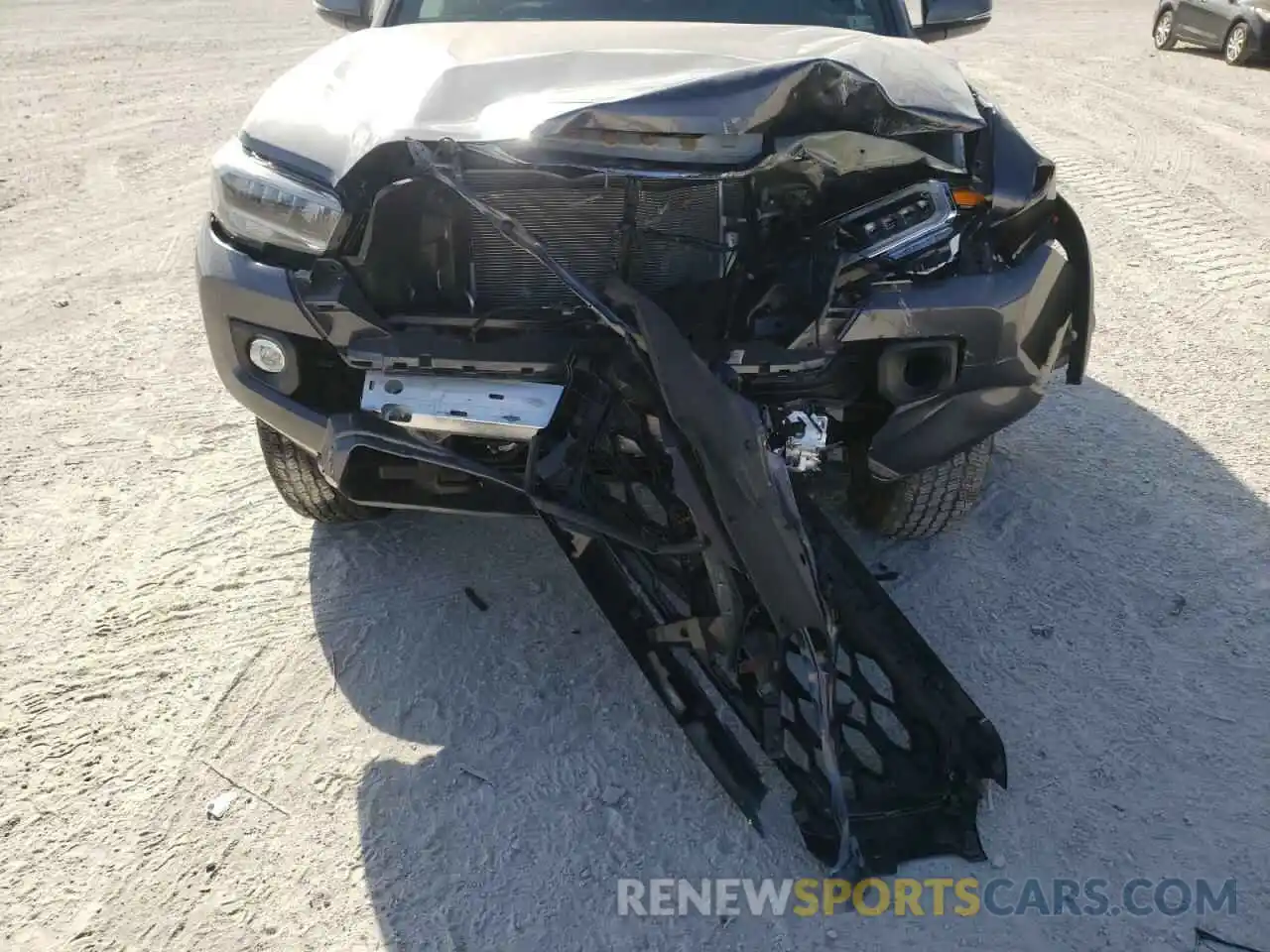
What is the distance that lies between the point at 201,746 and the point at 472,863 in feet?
2.58

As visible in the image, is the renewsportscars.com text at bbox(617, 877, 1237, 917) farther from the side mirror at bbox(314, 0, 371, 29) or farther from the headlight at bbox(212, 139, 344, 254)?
the side mirror at bbox(314, 0, 371, 29)

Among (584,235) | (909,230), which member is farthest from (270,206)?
(909,230)

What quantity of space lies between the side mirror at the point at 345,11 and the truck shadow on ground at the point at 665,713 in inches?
80.7

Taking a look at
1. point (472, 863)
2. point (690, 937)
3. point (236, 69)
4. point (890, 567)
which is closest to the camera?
point (690, 937)

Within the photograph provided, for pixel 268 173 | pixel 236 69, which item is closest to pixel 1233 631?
pixel 268 173

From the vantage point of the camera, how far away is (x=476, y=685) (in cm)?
277

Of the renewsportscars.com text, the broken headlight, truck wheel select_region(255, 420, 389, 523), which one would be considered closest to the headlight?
truck wheel select_region(255, 420, 389, 523)

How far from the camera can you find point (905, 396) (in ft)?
8.70

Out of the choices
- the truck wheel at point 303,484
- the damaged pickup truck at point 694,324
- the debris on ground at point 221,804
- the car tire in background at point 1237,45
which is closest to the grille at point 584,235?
the damaged pickup truck at point 694,324

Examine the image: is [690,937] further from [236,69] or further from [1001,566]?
[236,69]

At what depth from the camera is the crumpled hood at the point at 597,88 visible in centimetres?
227

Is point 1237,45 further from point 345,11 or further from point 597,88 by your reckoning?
point 597,88

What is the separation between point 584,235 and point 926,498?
1.30m

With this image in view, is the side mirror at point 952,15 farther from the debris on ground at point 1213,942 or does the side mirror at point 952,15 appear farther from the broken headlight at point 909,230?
the debris on ground at point 1213,942
